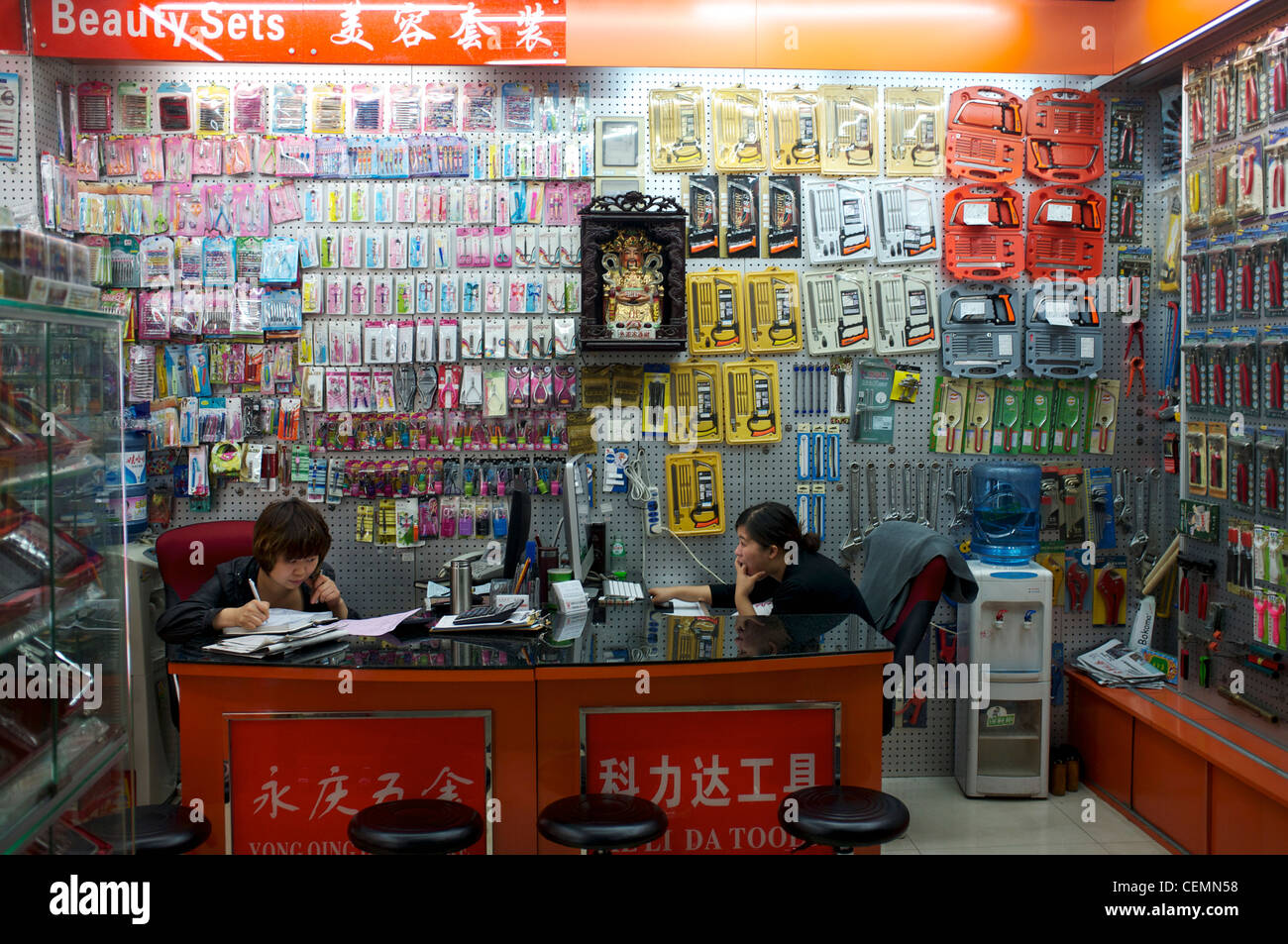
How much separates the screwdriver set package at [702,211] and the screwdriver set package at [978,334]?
3.70 feet

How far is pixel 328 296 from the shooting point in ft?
15.1

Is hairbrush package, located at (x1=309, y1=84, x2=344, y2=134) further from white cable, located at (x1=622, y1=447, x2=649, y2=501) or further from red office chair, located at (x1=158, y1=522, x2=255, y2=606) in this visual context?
white cable, located at (x1=622, y1=447, x2=649, y2=501)

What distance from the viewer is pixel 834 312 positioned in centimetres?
476

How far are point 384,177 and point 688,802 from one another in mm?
3049

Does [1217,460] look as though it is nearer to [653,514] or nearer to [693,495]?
[693,495]

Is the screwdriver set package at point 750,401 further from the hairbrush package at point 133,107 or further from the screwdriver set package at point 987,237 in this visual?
the hairbrush package at point 133,107

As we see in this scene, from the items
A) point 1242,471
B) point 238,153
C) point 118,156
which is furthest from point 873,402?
point 118,156

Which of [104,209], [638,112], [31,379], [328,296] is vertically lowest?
[31,379]

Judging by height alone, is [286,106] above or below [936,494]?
above

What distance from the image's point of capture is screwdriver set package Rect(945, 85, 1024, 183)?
4.73m

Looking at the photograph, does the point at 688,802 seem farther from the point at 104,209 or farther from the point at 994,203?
the point at 104,209

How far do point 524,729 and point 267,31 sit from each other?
10.4 ft

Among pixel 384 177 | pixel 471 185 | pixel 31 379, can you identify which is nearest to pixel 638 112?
pixel 471 185

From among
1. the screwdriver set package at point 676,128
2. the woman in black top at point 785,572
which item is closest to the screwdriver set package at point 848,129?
the screwdriver set package at point 676,128
